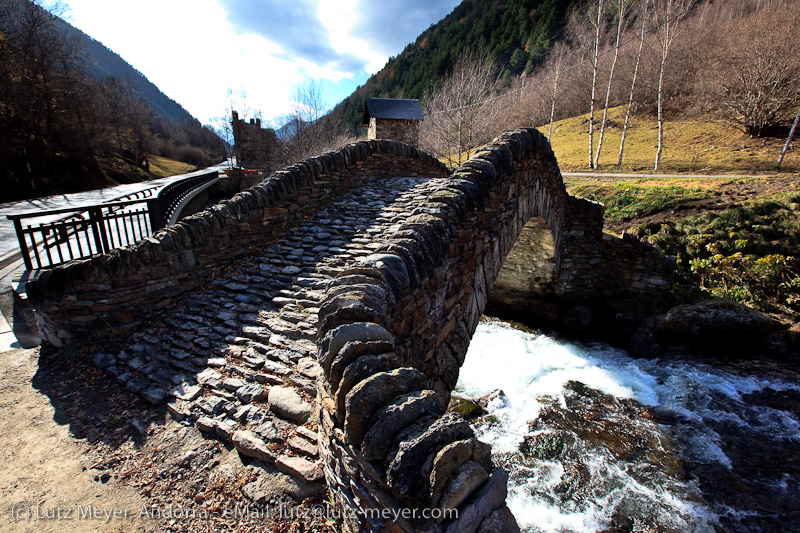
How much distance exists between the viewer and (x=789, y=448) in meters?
5.90

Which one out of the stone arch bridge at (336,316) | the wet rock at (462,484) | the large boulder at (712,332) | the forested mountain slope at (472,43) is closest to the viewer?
the wet rock at (462,484)

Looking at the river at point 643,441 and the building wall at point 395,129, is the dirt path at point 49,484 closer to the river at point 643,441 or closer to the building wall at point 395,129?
the river at point 643,441

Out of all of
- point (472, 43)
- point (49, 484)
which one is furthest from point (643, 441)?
point (472, 43)

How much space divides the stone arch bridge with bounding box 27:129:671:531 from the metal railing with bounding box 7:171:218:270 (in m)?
1.20

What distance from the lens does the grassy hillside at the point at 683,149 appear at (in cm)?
1672

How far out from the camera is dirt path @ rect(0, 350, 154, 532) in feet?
9.02

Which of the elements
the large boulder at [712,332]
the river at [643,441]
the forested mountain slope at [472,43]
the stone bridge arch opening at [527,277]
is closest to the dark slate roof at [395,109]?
the stone bridge arch opening at [527,277]

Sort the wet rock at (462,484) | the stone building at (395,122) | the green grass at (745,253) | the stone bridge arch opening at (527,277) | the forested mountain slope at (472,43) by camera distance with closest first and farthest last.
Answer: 1. the wet rock at (462,484)
2. the green grass at (745,253)
3. the stone bridge arch opening at (527,277)
4. the stone building at (395,122)
5. the forested mountain slope at (472,43)

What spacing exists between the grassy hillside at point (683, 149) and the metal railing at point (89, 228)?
70.0ft

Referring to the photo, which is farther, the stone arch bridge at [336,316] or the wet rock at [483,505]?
the stone arch bridge at [336,316]

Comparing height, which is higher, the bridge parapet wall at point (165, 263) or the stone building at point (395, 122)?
the stone building at point (395, 122)

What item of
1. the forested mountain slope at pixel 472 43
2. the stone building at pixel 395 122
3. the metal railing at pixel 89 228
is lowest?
the metal railing at pixel 89 228

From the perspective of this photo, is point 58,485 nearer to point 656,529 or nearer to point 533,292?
point 656,529

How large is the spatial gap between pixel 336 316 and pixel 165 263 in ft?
13.0
